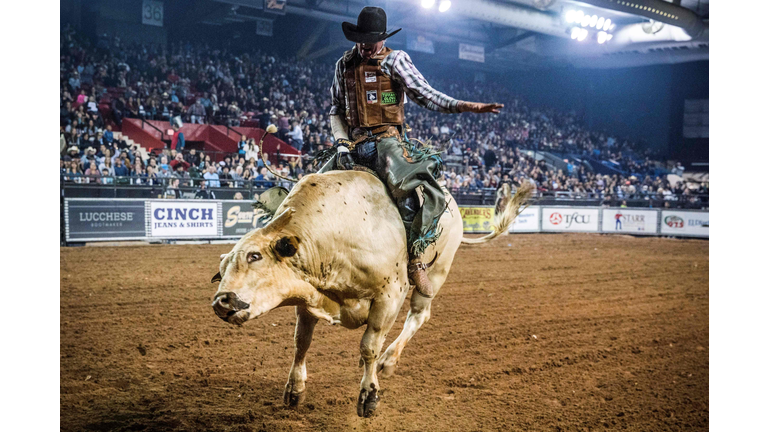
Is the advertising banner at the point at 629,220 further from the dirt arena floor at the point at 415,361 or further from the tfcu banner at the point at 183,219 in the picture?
the tfcu banner at the point at 183,219

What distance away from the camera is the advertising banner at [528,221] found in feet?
48.0

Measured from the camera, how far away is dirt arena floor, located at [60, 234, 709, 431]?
3.08m

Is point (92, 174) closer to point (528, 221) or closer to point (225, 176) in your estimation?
point (225, 176)

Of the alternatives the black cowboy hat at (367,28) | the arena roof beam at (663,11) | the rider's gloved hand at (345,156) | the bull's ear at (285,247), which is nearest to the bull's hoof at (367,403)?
the bull's ear at (285,247)

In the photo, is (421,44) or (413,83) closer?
(413,83)

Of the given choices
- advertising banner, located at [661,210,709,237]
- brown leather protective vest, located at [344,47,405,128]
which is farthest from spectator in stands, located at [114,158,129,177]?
advertising banner, located at [661,210,709,237]

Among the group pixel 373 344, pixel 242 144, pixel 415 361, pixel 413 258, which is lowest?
pixel 415 361

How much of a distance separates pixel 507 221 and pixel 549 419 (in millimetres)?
1648

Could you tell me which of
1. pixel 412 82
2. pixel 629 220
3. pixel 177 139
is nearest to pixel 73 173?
pixel 177 139

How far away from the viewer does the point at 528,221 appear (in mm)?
14812

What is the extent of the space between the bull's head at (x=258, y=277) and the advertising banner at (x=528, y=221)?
510 inches

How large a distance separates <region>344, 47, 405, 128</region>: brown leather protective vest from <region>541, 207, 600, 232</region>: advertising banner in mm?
12911

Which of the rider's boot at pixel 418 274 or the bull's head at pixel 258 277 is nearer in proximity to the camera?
the bull's head at pixel 258 277

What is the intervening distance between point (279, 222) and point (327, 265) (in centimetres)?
30
